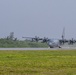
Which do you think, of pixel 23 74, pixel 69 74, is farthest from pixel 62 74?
pixel 23 74

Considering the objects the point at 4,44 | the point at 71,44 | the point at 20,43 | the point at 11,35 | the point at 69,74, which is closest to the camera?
the point at 69,74

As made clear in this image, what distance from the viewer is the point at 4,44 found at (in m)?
118

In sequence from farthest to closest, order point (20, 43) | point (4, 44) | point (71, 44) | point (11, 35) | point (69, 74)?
1. point (71, 44)
2. point (11, 35)
3. point (20, 43)
4. point (4, 44)
5. point (69, 74)

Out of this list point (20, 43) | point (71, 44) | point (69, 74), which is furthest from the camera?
point (71, 44)

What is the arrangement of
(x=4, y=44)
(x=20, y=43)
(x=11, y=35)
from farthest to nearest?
(x=11, y=35) → (x=20, y=43) → (x=4, y=44)

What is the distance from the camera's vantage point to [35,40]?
146 m

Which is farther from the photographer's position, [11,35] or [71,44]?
[71,44]

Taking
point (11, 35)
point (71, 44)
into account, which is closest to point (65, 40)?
point (71, 44)

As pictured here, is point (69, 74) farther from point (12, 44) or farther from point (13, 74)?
point (12, 44)

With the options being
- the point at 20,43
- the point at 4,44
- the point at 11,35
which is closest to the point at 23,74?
the point at 4,44

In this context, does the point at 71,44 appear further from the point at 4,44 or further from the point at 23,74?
the point at 23,74

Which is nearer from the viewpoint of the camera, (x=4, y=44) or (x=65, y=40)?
(x=4, y=44)

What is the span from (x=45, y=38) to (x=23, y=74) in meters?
119

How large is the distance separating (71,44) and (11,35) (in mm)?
27466
